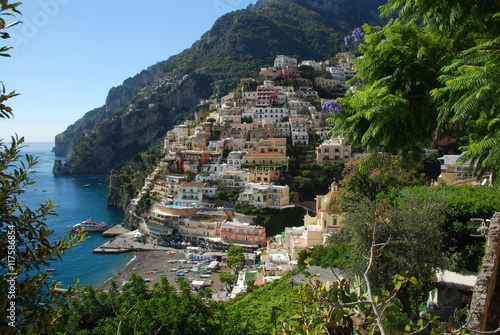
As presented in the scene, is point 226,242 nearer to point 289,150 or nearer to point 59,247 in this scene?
point 289,150

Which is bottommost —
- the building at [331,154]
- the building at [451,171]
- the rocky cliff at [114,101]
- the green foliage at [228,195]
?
the green foliage at [228,195]

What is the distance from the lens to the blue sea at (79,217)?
88.3 ft

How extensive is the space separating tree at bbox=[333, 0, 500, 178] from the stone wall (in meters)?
0.71

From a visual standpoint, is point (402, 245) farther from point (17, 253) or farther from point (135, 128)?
point (135, 128)

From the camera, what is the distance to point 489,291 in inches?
129

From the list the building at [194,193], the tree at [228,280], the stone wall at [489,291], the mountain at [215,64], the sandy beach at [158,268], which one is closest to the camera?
the stone wall at [489,291]

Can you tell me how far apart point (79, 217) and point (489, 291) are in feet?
155

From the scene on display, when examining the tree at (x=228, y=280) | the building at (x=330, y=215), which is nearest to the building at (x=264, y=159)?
the tree at (x=228, y=280)

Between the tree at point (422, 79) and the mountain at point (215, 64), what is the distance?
3094 inches

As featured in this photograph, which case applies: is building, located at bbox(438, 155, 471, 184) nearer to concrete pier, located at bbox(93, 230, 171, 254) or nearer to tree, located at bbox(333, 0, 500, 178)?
tree, located at bbox(333, 0, 500, 178)

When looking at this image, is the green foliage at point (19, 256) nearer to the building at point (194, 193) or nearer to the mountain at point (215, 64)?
the building at point (194, 193)

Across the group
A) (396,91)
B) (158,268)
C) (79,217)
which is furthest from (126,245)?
(396,91)

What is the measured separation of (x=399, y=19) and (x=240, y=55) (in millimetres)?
95123

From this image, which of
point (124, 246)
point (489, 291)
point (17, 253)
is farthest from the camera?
point (124, 246)
